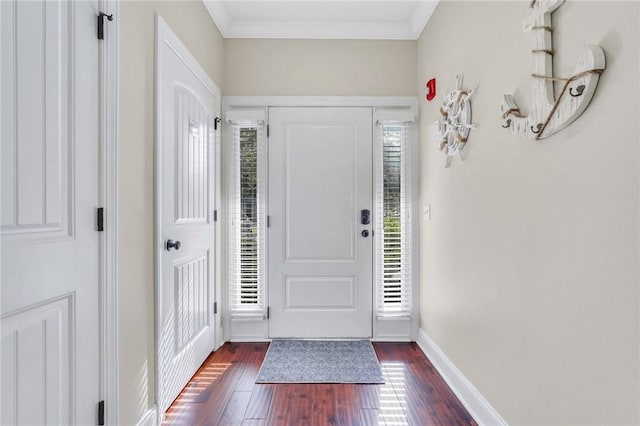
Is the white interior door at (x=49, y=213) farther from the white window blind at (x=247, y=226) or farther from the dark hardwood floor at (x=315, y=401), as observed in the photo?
the white window blind at (x=247, y=226)

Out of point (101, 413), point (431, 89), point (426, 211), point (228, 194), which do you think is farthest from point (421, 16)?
point (101, 413)

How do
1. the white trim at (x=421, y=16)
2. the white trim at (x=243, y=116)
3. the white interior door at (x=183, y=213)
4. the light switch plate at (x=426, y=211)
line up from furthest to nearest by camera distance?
1. the white trim at (x=243, y=116)
2. the light switch plate at (x=426, y=211)
3. the white trim at (x=421, y=16)
4. the white interior door at (x=183, y=213)

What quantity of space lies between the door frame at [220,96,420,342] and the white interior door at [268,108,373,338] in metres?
0.06

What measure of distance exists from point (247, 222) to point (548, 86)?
2201mm

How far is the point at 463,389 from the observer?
6.30ft

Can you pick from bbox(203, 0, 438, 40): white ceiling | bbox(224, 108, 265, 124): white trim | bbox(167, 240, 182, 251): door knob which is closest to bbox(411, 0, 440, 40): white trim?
bbox(203, 0, 438, 40): white ceiling

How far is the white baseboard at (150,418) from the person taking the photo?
158 centimetres

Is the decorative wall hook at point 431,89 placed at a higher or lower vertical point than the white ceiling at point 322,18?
lower

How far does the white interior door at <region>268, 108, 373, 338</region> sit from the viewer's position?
279 cm

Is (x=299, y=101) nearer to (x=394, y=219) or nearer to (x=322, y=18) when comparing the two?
(x=322, y=18)

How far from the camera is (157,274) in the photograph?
5.66 feet

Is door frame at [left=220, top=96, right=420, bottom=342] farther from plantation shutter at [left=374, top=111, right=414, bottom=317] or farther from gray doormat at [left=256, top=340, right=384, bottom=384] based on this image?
gray doormat at [left=256, top=340, right=384, bottom=384]

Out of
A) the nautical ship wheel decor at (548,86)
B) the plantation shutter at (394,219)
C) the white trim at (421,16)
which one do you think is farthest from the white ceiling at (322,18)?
the nautical ship wheel decor at (548,86)

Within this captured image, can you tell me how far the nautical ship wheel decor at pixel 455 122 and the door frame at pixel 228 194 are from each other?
592 millimetres
